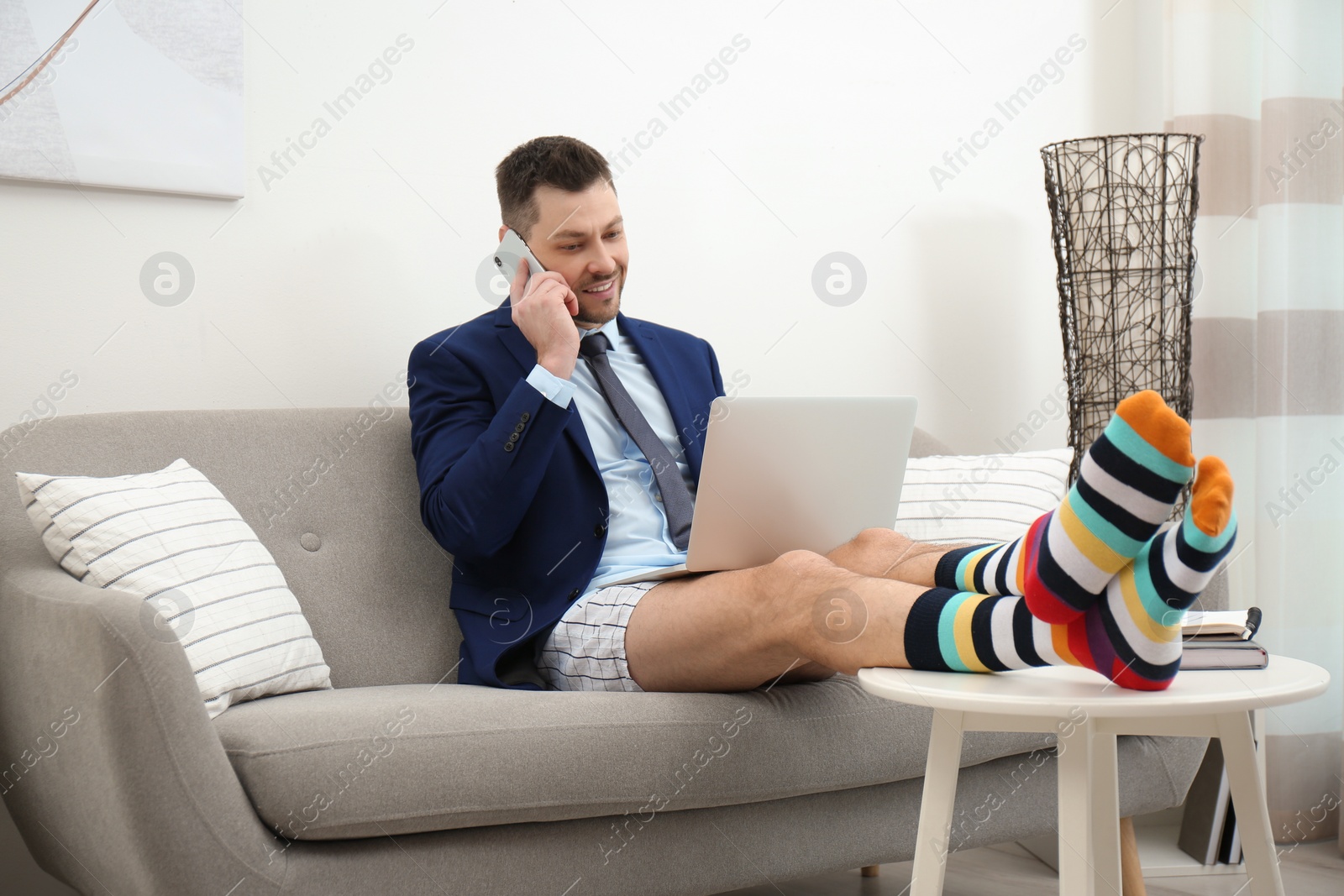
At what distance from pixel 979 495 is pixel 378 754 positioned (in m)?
1.24

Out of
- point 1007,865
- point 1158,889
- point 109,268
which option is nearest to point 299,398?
point 109,268

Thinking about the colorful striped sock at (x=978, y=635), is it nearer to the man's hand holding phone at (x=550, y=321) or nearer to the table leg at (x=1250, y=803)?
the table leg at (x=1250, y=803)

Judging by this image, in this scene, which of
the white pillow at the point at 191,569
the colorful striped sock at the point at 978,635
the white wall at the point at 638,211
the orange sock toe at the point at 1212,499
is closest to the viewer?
the orange sock toe at the point at 1212,499

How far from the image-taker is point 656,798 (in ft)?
4.57

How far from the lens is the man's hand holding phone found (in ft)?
5.54

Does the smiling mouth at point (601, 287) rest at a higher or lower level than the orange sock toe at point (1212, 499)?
higher

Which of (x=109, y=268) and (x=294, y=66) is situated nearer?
(x=109, y=268)

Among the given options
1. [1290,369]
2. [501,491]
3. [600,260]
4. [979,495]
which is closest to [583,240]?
[600,260]

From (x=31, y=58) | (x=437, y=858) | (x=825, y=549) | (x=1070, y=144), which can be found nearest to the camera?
(x=437, y=858)

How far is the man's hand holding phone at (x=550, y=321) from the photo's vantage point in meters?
1.69

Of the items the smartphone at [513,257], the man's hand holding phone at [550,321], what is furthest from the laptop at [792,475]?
the smartphone at [513,257]

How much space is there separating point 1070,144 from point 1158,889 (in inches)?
62.0

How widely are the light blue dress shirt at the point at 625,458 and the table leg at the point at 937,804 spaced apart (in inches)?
22.7

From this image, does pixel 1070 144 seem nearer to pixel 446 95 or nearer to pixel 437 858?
pixel 446 95
